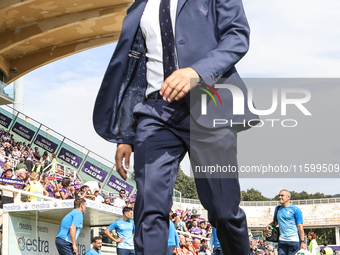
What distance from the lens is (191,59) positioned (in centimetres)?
230

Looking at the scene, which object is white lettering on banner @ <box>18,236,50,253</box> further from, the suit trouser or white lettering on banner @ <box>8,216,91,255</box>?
the suit trouser

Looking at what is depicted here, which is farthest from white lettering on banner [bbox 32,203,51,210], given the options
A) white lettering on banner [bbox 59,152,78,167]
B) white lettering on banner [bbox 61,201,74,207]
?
white lettering on banner [bbox 59,152,78,167]

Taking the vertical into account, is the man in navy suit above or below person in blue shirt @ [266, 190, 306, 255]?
above

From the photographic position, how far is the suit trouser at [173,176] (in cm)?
216

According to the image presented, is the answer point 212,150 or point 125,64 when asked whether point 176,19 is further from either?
point 212,150

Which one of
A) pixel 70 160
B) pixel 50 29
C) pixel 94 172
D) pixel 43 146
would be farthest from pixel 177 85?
pixel 43 146

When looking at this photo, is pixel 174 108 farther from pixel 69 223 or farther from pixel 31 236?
pixel 31 236

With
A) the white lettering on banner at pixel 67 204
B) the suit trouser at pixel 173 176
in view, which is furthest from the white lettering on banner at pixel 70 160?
the suit trouser at pixel 173 176

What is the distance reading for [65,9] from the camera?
24062 mm

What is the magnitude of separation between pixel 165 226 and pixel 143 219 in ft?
0.40

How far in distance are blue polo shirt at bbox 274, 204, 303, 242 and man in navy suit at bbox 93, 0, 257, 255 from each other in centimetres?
554

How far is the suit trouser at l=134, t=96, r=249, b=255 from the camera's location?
2162mm

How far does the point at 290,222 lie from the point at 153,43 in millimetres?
5906

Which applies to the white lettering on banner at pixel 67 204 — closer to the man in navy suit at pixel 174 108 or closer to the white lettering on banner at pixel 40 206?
the white lettering on banner at pixel 40 206
